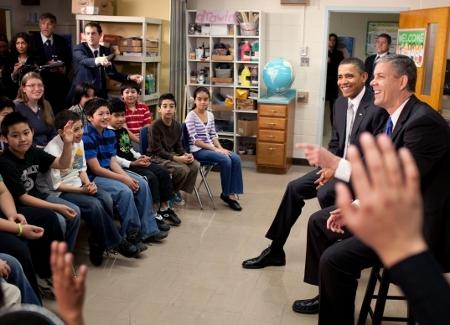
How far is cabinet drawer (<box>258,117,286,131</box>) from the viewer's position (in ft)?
22.1

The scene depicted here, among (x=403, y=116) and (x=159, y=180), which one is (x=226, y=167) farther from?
(x=403, y=116)

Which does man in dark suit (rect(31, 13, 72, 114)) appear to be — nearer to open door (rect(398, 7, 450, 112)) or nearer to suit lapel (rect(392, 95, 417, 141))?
open door (rect(398, 7, 450, 112))

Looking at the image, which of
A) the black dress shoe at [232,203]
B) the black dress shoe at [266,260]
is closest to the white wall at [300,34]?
the black dress shoe at [232,203]

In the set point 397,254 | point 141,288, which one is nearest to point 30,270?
point 141,288

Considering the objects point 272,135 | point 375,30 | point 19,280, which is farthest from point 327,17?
point 19,280

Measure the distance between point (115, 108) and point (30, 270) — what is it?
186 centimetres

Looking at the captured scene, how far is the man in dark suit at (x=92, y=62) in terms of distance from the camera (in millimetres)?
5750

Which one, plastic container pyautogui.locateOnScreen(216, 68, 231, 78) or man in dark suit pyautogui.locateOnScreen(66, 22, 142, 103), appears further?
plastic container pyautogui.locateOnScreen(216, 68, 231, 78)

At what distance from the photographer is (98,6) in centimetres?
656

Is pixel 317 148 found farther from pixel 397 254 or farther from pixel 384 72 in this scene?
pixel 397 254

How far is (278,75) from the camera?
6.74 meters

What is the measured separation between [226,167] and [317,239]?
2.17 meters

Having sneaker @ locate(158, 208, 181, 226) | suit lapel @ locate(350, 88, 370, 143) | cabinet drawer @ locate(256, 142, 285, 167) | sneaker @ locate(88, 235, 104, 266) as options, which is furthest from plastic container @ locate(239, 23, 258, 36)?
sneaker @ locate(88, 235, 104, 266)

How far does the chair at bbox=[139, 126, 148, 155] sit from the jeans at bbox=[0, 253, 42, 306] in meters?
2.34
